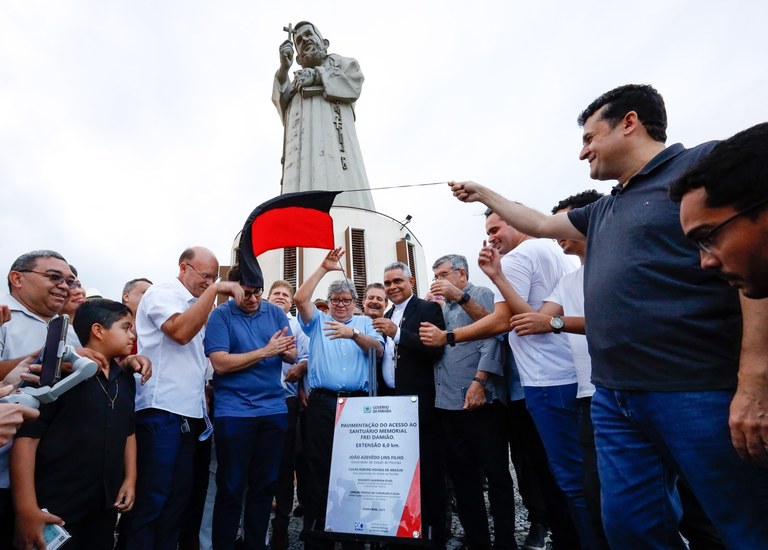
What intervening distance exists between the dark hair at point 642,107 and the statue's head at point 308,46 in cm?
1552

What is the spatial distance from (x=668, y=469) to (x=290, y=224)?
356cm

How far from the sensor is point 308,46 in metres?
15.6

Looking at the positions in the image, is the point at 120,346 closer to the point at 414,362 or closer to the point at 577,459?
the point at 414,362

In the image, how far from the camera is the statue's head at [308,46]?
15656 millimetres

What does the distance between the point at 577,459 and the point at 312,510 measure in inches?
72.4

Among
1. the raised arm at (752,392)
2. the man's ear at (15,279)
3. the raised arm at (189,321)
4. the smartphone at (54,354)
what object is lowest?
the raised arm at (752,392)

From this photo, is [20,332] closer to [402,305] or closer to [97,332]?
[97,332]

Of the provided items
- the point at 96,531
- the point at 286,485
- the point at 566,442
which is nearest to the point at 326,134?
the point at 286,485

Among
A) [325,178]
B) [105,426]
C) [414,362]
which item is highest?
[325,178]

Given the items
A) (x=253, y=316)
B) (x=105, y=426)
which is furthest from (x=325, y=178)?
(x=105, y=426)

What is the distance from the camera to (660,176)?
5.70 feet

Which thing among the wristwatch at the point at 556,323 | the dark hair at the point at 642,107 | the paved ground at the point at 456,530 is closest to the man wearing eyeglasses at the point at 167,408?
the paved ground at the point at 456,530

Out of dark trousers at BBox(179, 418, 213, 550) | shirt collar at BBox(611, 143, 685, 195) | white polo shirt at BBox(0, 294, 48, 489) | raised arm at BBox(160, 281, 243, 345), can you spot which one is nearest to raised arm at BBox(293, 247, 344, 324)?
raised arm at BBox(160, 281, 243, 345)

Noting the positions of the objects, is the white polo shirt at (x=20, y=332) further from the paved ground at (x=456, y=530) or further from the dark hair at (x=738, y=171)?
the dark hair at (x=738, y=171)
